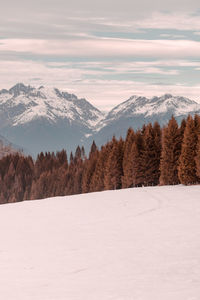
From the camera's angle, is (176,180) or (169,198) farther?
(176,180)

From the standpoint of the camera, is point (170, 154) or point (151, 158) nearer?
point (170, 154)

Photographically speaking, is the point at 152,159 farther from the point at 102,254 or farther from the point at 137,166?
the point at 102,254

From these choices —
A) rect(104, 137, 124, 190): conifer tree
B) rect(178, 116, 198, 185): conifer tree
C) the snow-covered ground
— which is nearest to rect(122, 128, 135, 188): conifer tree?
rect(104, 137, 124, 190): conifer tree

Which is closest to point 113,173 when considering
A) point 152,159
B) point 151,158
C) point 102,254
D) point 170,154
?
point 151,158

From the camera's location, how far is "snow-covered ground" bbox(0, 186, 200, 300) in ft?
46.5

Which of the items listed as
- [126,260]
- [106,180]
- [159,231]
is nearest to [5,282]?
[126,260]

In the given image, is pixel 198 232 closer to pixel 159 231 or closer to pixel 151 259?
pixel 159 231

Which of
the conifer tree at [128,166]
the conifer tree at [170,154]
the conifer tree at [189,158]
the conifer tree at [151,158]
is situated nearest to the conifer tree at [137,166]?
the conifer tree at [151,158]

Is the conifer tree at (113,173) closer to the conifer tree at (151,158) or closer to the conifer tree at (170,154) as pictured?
the conifer tree at (151,158)

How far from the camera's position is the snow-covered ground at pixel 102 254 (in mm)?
14172

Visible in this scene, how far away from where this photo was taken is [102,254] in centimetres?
1934

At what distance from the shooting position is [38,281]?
52.0 feet

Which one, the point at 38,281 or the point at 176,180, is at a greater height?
the point at 38,281

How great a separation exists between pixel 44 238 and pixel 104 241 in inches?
145
